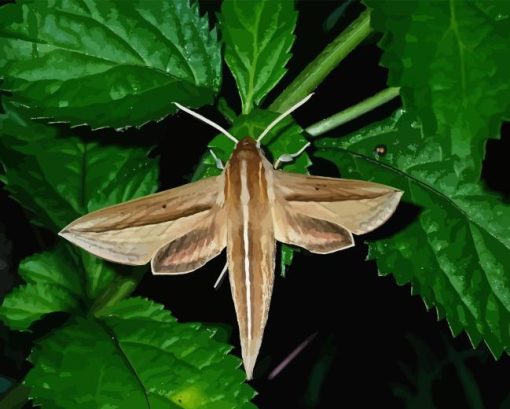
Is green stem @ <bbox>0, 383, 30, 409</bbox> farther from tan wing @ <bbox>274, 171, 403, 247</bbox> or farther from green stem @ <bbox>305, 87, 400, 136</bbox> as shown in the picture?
green stem @ <bbox>305, 87, 400, 136</bbox>

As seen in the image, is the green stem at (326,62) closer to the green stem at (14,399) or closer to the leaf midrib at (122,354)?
the leaf midrib at (122,354)

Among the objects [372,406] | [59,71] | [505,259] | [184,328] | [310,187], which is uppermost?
[59,71]

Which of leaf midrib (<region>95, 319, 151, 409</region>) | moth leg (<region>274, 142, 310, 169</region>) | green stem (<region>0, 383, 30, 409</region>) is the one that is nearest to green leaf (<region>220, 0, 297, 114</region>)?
moth leg (<region>274, 142, 310, 169</region>)

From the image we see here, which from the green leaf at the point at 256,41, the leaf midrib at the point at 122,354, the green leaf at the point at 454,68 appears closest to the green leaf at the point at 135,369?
the leaf midrib at the point at 122,354

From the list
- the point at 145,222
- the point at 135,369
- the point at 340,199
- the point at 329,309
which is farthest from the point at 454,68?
the point at 329,309

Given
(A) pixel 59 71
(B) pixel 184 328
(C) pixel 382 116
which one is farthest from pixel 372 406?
(A) pixel 59 71

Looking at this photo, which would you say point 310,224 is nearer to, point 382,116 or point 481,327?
point 481,327
